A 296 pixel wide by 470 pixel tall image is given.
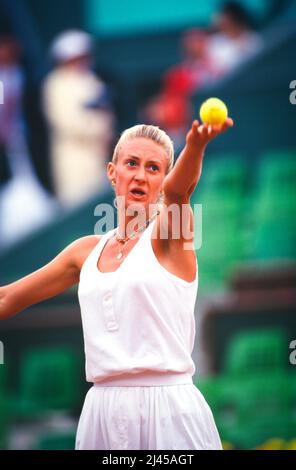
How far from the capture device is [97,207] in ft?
21.5

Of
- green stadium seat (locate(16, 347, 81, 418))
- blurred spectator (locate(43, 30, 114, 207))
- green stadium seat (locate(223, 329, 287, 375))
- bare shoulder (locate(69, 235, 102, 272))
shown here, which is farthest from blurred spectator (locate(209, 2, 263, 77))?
bare shoulder (locate(69, 235, 102, 272))

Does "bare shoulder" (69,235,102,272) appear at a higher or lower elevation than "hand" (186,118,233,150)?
lower

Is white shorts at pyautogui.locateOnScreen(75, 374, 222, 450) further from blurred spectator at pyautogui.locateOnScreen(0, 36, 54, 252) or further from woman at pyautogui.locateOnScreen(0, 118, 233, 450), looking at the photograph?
blurred spectator at pyautogui.locateOnScreen(0, 36, 54, 252)

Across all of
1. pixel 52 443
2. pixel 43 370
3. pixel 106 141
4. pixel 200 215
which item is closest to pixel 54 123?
pixel 106 141

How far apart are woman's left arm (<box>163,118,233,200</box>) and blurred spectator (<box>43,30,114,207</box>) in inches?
147

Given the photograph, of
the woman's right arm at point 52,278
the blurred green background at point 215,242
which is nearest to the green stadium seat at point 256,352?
the blurred green background at point 215,242

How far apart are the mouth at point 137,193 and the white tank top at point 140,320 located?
0.53ft

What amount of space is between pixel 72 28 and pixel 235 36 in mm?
1219

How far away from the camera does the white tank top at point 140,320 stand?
310 cm

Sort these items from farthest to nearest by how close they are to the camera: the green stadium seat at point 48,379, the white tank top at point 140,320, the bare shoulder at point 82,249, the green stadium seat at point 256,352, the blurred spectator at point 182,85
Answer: the blurred spectator at point 182,85, the green stadium seat at point 48,379, the green stadium seat at point 256,352, the bare shoulder at point 82,249, the white tank top at point 140,320

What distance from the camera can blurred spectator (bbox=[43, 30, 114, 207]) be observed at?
6.64 meters

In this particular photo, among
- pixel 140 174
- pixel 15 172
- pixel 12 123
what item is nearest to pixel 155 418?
pixel 140 174

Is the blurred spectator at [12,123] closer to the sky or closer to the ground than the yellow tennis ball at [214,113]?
closer to the sky

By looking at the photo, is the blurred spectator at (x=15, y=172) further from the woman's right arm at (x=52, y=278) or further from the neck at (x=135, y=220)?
the neck at (x=135, y=220)
